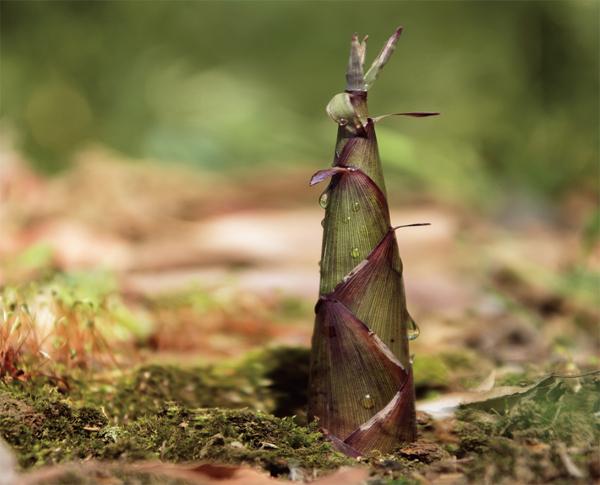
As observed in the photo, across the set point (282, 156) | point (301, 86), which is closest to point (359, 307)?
point (282, 156)

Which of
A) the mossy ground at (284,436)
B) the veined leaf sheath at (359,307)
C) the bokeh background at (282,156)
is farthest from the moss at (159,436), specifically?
the bokeh background at (282,156)

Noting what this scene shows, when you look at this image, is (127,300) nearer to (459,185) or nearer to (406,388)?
(406,388)

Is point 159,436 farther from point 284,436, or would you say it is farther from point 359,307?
point 359,307

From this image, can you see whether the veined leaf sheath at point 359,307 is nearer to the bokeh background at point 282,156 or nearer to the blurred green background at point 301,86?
the bokeh background at point 282,156

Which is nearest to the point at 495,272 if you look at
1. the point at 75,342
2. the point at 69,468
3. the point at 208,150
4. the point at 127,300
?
the point at 127,300

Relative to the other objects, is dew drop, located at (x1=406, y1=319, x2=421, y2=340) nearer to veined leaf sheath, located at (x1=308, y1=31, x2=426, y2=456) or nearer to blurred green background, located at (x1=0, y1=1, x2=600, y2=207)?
veined leaf sheath, located at (x1=308, y1=31, x2=426, y2=456)

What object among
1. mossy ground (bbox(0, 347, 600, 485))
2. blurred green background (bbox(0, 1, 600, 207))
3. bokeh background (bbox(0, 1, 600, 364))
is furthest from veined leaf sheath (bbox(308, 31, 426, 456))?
blurred green background (bbox(0, 1, 600, 207))
